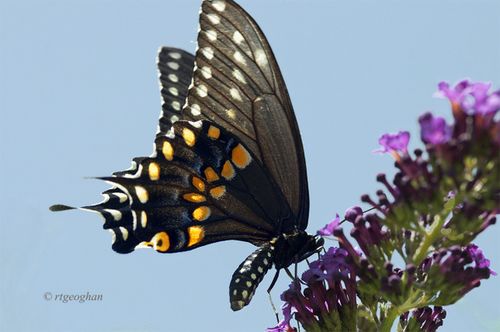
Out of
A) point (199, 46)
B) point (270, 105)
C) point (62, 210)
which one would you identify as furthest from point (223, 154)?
point (62, 210)

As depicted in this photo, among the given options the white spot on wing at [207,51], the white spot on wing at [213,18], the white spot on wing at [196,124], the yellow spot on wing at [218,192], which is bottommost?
the yellow spot on wing at [218,192]

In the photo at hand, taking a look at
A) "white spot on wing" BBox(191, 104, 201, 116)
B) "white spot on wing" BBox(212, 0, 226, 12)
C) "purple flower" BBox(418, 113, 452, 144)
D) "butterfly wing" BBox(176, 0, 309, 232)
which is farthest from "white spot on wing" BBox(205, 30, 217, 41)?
"purple flower" BBox(418, 113, 452, 144)

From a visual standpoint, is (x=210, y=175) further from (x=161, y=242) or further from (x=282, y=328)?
(x=282, y=328)

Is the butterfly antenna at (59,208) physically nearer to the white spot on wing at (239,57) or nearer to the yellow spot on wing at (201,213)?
the yellow spot on wing at (201,213)

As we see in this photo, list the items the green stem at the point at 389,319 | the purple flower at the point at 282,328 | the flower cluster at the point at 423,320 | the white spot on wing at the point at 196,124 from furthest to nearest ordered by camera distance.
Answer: the white spot on wing at the point at 196,124 < the purple flower at the point at 282,328 < the flower cluster at the point at 423,320 < the green stem at the point at 389,319

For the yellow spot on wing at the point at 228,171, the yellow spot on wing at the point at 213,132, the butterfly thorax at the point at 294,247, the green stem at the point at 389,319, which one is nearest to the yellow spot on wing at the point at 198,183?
the yellow spot on wing at the point at 228,171

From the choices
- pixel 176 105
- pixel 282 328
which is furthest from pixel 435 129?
pixel 176 105

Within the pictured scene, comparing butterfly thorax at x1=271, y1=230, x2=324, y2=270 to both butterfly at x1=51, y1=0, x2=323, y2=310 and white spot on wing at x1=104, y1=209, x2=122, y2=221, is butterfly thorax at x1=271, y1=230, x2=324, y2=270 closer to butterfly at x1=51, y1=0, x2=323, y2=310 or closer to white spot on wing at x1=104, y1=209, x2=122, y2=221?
butterfly at x1=51, y1=0, x2=323, y2=310
